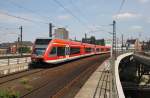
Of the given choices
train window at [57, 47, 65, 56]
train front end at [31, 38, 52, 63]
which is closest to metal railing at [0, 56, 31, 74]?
train front end at [31, 38, 52, 63]

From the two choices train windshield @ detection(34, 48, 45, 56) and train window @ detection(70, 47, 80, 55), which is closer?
train windshield @ detection(34, 48, 45, 56)

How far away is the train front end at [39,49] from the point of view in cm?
3012

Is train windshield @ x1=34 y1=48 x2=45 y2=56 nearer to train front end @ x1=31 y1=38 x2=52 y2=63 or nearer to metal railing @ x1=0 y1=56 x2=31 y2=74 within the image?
train front end @ x1=31 y1=38 x2=52 y2=63

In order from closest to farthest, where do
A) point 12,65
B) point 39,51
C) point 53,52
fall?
point 12,65
point 39,51
point 53,52

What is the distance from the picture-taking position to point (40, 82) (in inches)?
826

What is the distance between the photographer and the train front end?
30.1 m

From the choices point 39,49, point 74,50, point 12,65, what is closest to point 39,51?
point 39,49

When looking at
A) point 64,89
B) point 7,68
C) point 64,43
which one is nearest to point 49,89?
point 64,89

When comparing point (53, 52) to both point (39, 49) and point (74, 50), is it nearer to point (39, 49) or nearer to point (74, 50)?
point (39, 49)

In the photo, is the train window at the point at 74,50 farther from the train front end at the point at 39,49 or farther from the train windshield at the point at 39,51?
the train windshield at the point at 39,51

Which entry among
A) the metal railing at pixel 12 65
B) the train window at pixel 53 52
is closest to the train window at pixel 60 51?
the train window at pixel 53 52

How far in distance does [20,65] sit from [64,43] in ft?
25.9

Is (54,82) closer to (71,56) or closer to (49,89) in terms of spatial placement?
(49,89)

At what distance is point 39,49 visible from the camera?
101ft
